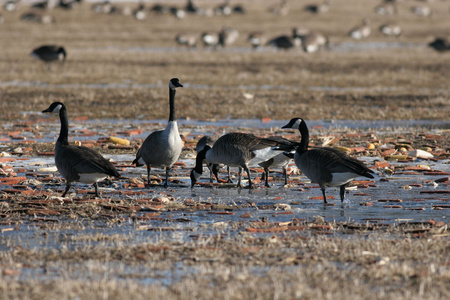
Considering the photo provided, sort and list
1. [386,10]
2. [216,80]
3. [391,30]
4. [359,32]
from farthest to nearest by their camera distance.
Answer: [386,10]
[391,30]
[359,32]
[216,80]

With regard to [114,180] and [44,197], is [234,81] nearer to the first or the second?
[114,180]

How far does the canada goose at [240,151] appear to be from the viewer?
1151cm

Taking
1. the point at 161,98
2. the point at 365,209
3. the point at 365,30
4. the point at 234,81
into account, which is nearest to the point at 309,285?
the point at 365,209

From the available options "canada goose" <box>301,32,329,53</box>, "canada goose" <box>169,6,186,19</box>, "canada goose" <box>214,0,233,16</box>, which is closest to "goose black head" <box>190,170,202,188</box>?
"canada goose" <box>301,32,329,53</box>

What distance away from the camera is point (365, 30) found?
63719mm

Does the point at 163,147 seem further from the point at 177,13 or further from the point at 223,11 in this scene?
the point at 223,11

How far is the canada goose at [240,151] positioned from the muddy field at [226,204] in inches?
19.1

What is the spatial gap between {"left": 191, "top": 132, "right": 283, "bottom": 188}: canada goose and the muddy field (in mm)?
485

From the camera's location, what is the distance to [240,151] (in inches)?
453

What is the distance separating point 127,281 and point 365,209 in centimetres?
467

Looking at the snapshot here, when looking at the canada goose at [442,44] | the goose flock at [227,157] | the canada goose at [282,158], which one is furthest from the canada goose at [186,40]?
the canada goose at [282,158]

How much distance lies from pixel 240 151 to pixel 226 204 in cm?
163

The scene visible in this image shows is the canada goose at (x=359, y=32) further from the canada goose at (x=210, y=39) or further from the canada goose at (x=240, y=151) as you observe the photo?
the canada goose at (x=240, y=151)

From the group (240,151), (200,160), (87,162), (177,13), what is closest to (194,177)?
(200,160)
